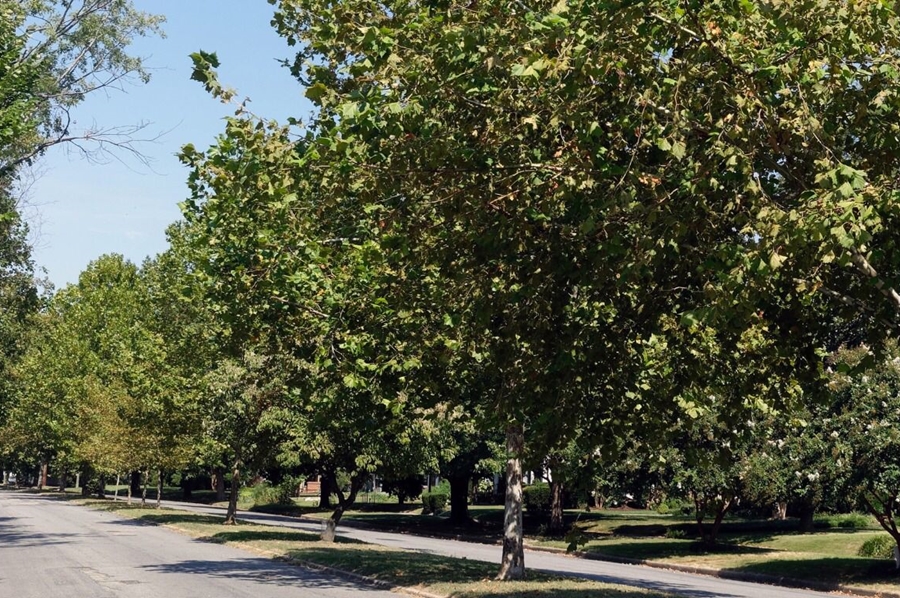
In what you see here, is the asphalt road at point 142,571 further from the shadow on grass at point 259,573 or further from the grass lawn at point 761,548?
the grass lawn at point 761,548

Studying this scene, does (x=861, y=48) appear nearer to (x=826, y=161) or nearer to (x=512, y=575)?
(x=826, y=161)

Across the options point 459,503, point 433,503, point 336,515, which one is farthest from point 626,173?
point 433,503

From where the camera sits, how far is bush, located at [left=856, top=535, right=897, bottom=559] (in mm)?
31594

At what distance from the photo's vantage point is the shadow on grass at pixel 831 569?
27.8 metres

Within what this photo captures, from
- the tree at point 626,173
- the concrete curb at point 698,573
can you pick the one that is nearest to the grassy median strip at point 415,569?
the concrete curb at point 698,573

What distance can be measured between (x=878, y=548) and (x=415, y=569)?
17.5m

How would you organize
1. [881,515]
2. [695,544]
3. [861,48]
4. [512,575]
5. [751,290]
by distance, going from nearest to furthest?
1. [751,290]
2. [861,48]
3. [512,575]
4. [881,515]
5. [695,544]

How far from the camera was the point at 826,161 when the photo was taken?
889 centimetres

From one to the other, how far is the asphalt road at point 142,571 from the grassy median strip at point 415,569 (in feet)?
2.68

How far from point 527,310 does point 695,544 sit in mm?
28954

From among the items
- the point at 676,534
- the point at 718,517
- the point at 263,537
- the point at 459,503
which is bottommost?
the point at 676,534

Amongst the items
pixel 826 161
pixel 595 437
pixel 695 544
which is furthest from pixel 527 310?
pixel 695 544

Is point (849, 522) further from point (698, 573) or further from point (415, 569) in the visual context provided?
point (415, 569)

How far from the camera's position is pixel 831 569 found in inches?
1157
